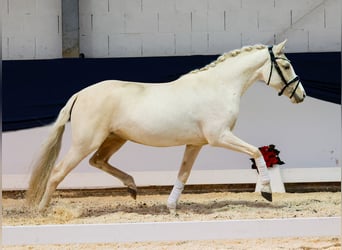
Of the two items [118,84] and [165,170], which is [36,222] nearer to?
[118,84]

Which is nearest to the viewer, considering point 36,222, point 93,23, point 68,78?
point 36,222

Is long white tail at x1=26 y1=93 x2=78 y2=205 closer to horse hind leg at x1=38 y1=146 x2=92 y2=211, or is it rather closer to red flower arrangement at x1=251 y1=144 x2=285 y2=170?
horse hind leg at x1=38 y1=146 x2=92 y2=211

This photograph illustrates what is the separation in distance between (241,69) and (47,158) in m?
1.20

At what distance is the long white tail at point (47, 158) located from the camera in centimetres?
382

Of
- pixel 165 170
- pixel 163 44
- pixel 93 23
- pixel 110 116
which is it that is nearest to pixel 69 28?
pixel 93 23

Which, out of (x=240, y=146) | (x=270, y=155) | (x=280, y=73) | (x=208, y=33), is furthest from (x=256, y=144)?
(x=240, y=146)

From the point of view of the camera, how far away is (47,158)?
3844mm

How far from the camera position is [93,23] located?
5395mm

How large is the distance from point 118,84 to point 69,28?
1606 mm

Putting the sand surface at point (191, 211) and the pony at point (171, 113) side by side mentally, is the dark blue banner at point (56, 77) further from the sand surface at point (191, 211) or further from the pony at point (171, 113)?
the pony at point (171, 113)

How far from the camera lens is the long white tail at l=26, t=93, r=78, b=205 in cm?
382

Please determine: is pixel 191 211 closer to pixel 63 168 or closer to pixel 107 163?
pixel 107 163

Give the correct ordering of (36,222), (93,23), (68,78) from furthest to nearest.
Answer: (93,23), (68,78), (36,222)

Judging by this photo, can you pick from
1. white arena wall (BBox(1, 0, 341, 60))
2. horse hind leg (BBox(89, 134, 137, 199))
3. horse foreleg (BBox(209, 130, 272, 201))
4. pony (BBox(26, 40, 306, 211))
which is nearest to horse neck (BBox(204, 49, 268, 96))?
pony (BBox(26, 40, 306, 211))
